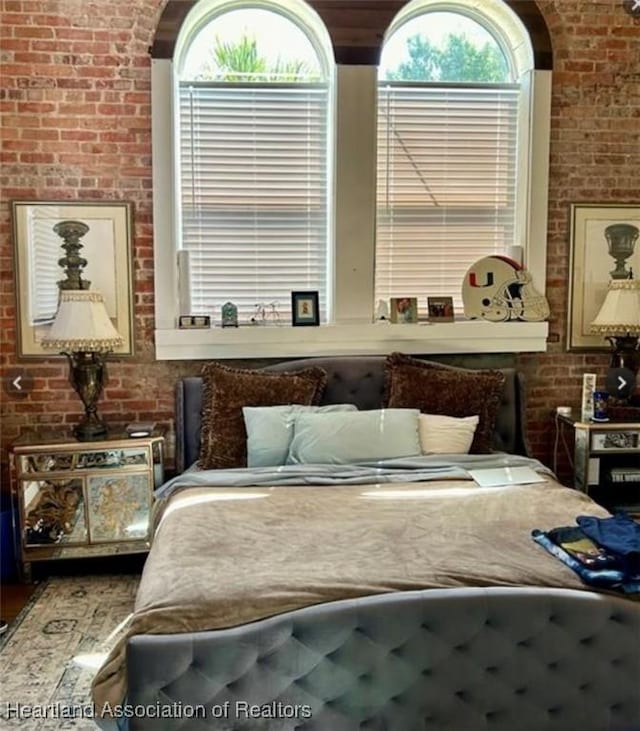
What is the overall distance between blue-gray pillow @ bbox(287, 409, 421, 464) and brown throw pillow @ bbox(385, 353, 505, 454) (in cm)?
22

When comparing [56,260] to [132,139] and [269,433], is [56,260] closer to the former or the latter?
[132,139]

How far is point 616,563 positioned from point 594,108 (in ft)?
9.99

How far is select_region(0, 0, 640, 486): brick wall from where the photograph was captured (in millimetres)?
3971

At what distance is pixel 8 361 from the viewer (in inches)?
162

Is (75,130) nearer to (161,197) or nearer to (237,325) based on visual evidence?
(161,197)

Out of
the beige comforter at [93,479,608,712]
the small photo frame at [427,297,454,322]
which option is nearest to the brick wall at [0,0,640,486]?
the small photo frame at [427,297,454,322]

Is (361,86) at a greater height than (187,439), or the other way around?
(361,86)

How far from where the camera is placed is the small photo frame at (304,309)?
13.9 feet

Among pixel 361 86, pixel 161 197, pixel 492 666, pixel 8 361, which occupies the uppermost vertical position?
pixel 361 86

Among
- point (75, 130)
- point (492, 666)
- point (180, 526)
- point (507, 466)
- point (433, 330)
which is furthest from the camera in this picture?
point (433, 330)

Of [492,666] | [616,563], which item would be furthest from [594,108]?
[492,666]

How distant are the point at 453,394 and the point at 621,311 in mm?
1162

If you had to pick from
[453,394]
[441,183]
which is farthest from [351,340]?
[441,183]

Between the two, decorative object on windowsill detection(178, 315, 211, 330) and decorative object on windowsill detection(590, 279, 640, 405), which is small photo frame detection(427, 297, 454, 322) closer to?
decorative object on windowsill detection(590, 279, 640, 405)
